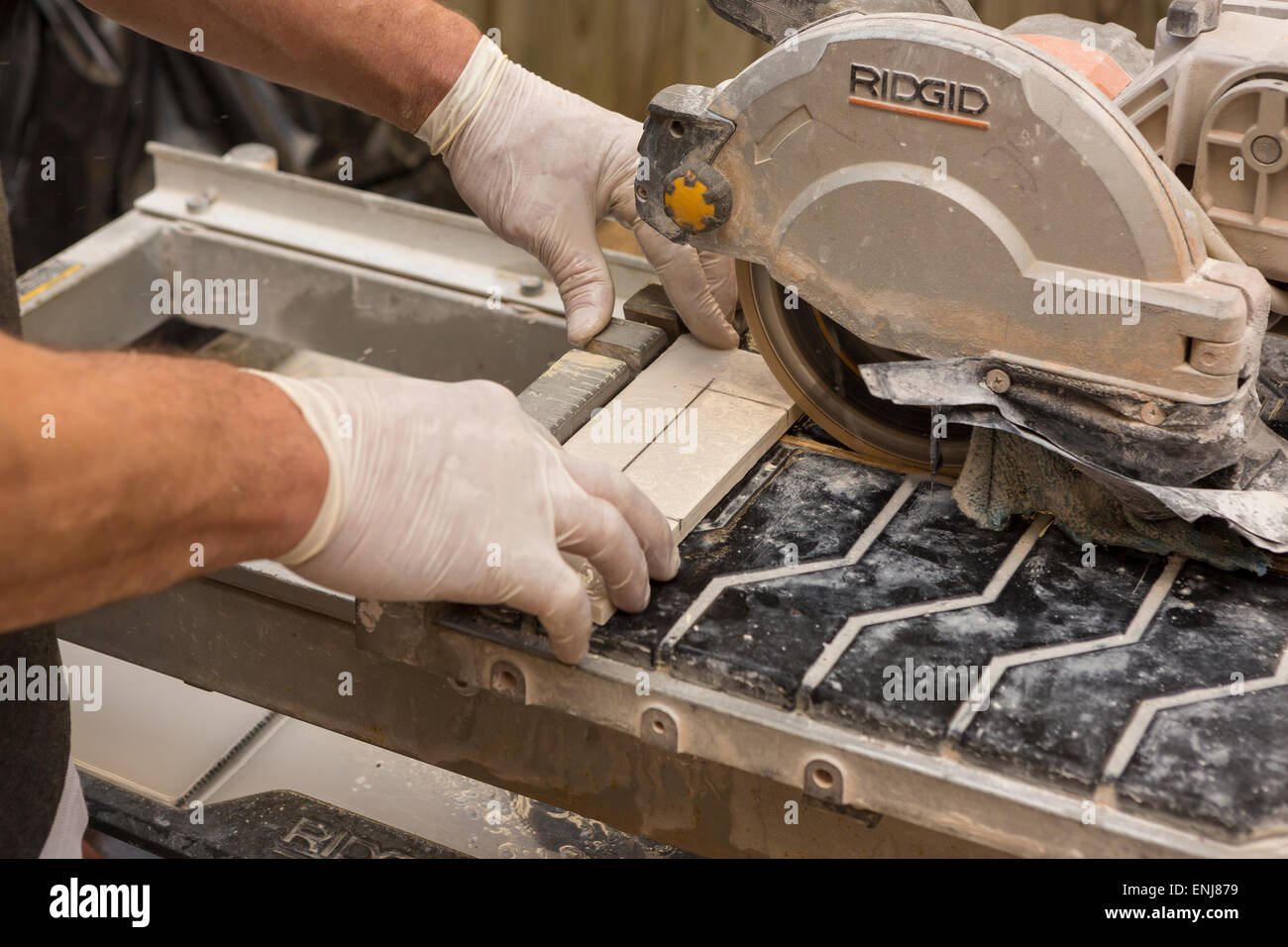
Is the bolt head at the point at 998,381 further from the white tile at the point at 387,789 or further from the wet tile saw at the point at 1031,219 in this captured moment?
the white tile at the point at 387,789

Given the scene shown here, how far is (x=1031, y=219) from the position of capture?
1606 millimetres

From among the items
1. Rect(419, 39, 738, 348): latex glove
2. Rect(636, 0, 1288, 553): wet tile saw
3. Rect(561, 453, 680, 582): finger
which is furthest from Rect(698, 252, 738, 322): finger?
Rect(561, 453, 680, 582): finger

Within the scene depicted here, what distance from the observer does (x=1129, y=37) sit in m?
2.12

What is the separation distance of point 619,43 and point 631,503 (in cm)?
314

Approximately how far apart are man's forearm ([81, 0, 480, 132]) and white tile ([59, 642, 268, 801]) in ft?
3.74

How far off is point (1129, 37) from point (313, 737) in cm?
197

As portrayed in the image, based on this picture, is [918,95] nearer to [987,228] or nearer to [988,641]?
[987,228]

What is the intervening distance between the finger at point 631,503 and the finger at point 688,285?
0.54 meters

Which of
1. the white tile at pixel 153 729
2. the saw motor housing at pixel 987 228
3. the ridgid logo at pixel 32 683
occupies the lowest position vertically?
the white tile at pixel 153 729

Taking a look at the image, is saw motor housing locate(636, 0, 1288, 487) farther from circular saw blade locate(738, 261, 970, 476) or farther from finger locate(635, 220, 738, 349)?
finger locate(635, 220, 738, 349)

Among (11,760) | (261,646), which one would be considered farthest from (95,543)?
(261,646)

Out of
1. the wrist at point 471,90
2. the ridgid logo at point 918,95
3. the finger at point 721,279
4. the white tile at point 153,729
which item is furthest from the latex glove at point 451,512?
the white tile at point 153,729

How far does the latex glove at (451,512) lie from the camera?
1545 millimetres

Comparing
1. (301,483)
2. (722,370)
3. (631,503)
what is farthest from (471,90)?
(301,483)
